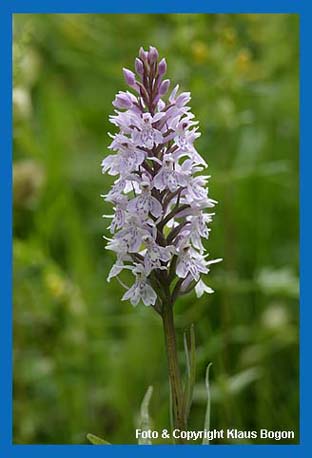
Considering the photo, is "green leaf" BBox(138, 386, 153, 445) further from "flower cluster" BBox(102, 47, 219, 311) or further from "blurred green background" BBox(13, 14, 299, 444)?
"blurred green background" BBox(13, 14, 299, 444)

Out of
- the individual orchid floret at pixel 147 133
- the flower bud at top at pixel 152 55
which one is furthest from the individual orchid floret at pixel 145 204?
the flower bud at top at pixel 152 55

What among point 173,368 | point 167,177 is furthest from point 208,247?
point 167,177

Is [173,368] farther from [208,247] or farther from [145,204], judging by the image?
[208,247]

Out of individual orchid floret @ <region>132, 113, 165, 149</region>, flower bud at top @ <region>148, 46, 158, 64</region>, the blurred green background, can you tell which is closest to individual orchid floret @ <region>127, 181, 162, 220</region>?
individual orchid floret @ <region>132, 113, 165, 149</region>

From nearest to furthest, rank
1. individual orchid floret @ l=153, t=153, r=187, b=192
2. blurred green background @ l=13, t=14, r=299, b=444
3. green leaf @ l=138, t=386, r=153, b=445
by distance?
1. individual orchid floret @ l=153, t=153, r=187, b=192
2. green leaf @ l=138, t=386, r=153, b=445
3. blurred green background @ l=13, t=14, r=299, b=444

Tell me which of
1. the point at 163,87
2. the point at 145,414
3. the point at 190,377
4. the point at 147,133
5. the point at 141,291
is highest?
the point at 163,87

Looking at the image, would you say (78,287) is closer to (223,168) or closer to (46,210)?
(46,210)

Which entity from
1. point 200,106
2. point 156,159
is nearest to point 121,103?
point 156,159
